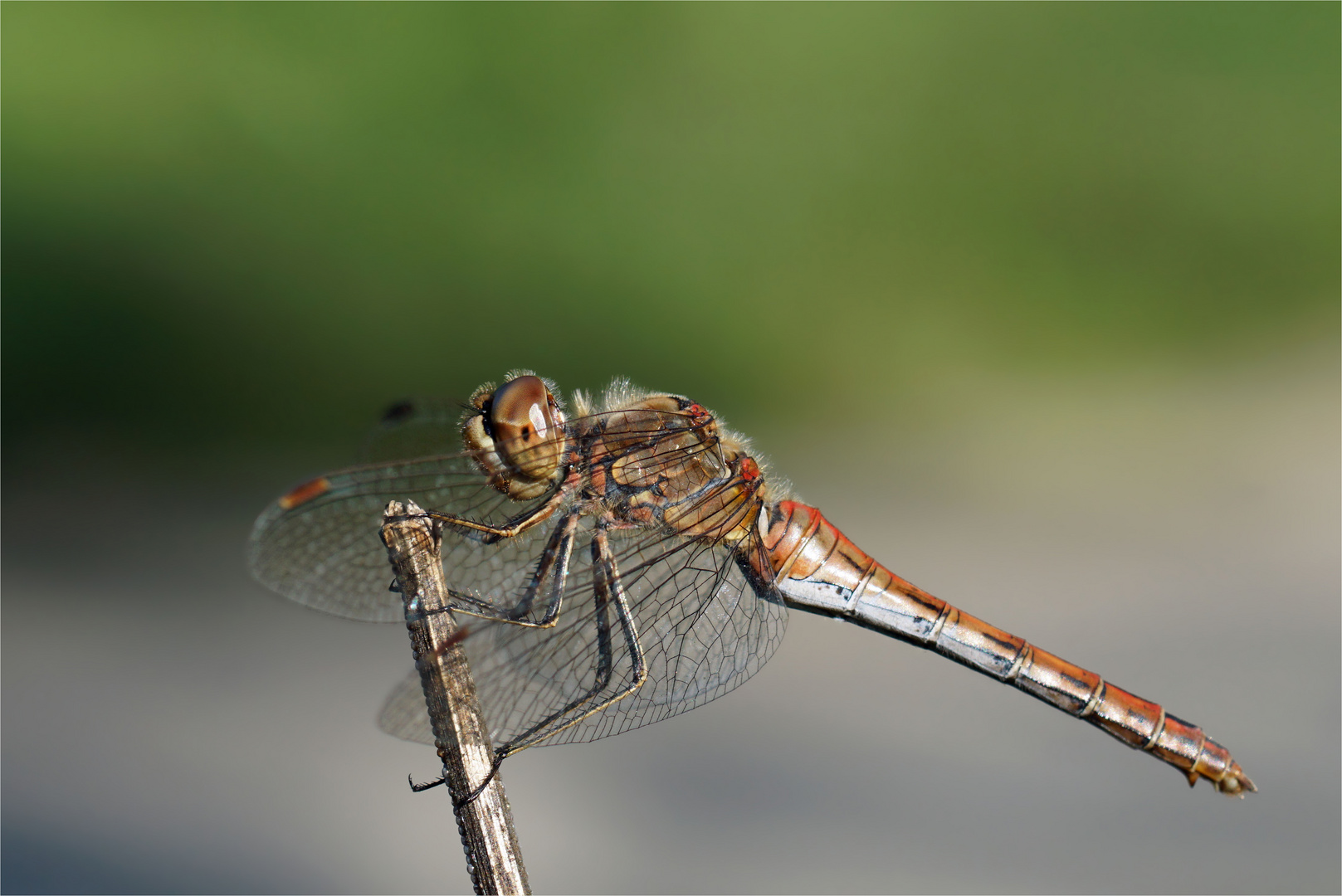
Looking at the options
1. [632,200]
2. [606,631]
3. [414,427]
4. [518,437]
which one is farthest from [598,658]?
[632,200]

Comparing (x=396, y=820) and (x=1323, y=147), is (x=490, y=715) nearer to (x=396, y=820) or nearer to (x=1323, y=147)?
(x=396, y=820)

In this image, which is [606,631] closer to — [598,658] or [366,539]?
[598,658]

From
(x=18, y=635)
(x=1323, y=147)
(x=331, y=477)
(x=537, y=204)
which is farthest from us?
(x=1323, y=147)

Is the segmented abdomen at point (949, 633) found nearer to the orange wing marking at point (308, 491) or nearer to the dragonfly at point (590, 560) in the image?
the dragonfly at point (590, 560)

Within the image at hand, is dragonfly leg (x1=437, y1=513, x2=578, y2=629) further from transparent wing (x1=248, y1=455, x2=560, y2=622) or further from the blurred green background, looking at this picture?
the blurred green background

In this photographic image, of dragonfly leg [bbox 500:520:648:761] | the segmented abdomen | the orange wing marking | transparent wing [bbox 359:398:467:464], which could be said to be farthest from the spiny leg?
transparent wing [bbox 359:398:467:464]

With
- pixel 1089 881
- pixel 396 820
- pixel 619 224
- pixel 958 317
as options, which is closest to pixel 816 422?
pixel 958 317
